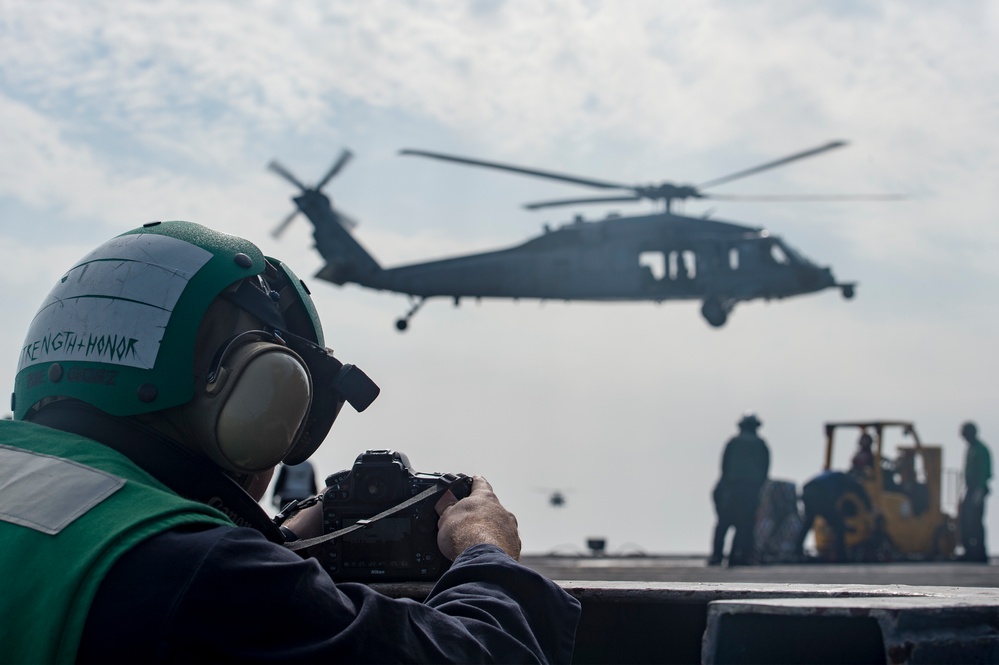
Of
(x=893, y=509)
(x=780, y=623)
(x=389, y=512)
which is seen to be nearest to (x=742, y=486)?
(x=893, y=509)

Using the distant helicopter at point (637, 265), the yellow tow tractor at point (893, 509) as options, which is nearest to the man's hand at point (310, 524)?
the yellow tow tractor at point (893, 509)

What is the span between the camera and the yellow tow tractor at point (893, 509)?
15.9 meters

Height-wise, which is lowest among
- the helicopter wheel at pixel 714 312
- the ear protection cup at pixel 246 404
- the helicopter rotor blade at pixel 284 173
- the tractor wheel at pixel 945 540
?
the tractor wheel at pixel 945 540

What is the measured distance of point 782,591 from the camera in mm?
1770

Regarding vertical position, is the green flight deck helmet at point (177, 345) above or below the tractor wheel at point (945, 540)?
above

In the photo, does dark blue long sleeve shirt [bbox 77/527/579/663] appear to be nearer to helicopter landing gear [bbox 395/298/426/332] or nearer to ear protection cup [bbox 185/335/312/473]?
ear protection cup [bbox 185/335/312/473]

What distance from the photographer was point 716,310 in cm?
2100

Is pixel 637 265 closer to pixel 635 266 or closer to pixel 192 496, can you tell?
pixel 635 266

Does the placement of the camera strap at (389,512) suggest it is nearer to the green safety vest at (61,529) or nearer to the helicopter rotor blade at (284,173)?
the green safety vest at (61,529)

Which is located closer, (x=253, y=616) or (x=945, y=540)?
(x=253, y=616)

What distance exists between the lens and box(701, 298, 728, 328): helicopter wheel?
20938 millimetres

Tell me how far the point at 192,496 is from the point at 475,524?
1.54ft

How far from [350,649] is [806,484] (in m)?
14.8

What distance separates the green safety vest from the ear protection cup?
0.63ft
